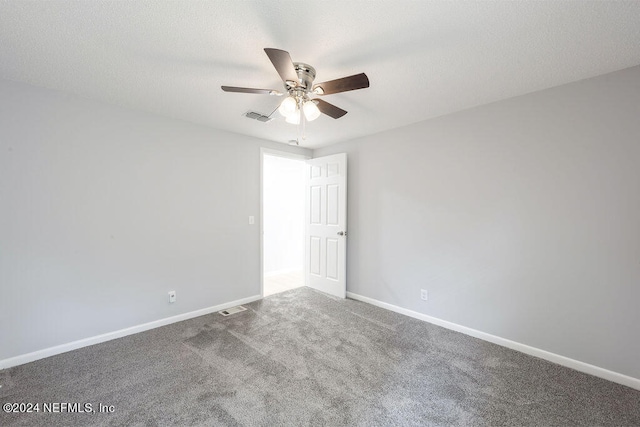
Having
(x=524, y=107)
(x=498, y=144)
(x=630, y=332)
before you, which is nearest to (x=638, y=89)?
(x=524, y=107)

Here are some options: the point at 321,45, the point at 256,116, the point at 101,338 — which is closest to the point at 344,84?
the point at 321,45

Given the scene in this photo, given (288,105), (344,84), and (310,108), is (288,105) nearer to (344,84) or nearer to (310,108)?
(310,108)

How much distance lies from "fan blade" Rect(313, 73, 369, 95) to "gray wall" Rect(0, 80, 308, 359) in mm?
2076

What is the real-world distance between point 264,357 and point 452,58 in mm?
2768

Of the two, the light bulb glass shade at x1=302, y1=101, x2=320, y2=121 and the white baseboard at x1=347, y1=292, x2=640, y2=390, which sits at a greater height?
the light bulb glass shade at x1=302, y1=101, x2=320, y2=121

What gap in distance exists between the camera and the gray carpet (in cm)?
168

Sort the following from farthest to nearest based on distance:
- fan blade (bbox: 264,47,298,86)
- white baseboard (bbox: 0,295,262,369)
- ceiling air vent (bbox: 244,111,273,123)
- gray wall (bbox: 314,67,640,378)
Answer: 1. ceiling air vent (bbox: 244,111,273,123)
2. white baseboard (bbox: 0,295,262,369)
3. gray wall (bbox: 314,67,640,378)
4. fan blade (bbox: 264,47,298,86)

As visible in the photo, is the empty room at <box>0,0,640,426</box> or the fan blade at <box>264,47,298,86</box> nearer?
the fan blade at <box>264,47,298,86</box>

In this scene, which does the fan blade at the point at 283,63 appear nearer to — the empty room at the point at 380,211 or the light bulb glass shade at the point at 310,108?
the empty room at the point at 380,211

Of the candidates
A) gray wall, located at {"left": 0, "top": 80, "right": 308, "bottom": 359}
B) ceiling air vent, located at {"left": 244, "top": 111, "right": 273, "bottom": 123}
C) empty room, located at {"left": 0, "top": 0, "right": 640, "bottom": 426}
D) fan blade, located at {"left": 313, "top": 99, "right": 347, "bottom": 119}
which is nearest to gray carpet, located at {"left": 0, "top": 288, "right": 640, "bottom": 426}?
empty room, located at {"left": 0, "top": 0, "right": 640, "bottom": 426}

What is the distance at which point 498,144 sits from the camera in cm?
259

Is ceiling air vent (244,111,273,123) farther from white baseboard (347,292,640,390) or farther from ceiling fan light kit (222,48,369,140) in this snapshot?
white baseboard (347,292,640,390)

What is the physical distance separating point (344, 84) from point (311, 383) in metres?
2.11

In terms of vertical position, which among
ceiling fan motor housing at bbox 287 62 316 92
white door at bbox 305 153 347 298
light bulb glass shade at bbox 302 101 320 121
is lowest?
white door at bbox 305 153 347 298
